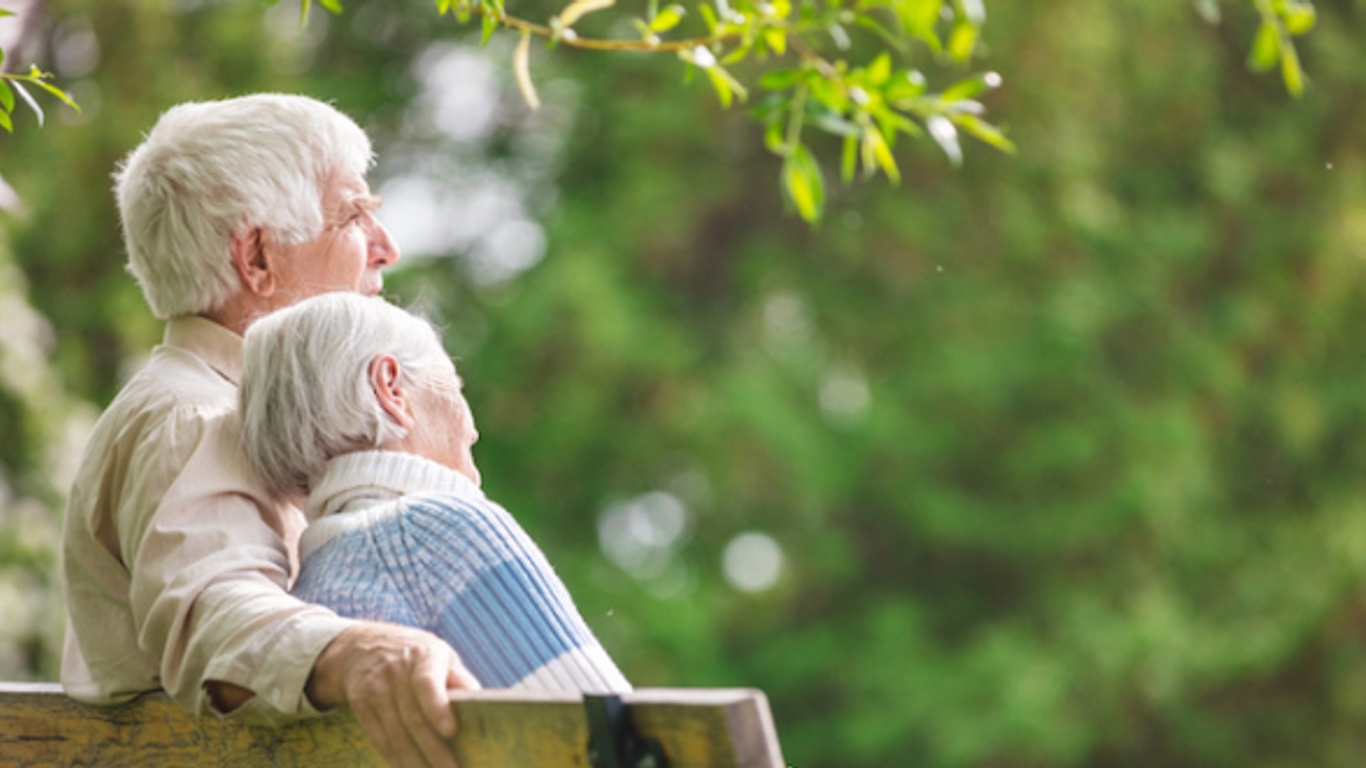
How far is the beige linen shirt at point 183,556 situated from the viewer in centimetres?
148

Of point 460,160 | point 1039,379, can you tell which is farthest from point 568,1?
point 1039,379

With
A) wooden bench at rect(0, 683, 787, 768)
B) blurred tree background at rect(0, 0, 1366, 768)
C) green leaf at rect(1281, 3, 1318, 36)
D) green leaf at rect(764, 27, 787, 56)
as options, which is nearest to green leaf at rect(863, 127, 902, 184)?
green leaf at rect(764, 27, 787, 56)

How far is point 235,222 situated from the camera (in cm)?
201

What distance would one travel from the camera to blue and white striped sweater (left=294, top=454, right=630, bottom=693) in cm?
155

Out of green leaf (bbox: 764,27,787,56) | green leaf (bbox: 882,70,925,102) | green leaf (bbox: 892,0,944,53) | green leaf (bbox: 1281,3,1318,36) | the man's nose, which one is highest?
green leaf (bbox: 892,0,944,53)

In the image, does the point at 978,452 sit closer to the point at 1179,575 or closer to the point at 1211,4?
the point at 1179,575

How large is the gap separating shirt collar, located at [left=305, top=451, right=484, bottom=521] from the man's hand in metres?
0.34

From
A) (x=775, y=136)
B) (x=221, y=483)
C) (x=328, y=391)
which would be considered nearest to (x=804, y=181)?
(x=775, y=136)

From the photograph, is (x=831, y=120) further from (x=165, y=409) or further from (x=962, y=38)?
(x=165, y=409)

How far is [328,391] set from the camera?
1756 mm

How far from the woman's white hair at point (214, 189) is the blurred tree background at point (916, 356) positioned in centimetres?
648

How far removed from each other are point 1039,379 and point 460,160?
133 inches

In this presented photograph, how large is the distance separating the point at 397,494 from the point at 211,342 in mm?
418

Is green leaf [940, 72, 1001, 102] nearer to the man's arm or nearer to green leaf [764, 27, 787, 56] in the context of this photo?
green leaf [764, 27, 787, 56]
